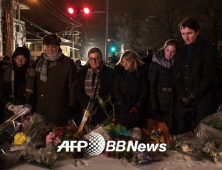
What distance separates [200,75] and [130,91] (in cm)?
103

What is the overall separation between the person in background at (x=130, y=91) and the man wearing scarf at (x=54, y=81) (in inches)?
25.0

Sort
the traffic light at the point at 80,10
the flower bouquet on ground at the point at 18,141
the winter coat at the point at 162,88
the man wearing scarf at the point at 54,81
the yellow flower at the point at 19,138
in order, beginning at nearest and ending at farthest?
the flower bouquet on ground at the point at 18,141, the yellow flower at the point at 19,138, the man wearing scarf at the point at 54,81, the winter coat at the point at 162,88, the traffic light at the point at 80,10

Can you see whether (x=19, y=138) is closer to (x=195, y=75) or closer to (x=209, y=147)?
(x=209, y=147)

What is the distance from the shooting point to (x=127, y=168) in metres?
2.10

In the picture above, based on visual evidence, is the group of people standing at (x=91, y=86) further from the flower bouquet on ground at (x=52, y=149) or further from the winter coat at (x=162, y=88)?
the flower bouquet on ground at (x=52, y=149)

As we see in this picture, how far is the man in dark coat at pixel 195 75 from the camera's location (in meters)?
3.22

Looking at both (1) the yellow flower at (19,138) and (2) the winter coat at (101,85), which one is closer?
(1) the yellow flower at (19,138)

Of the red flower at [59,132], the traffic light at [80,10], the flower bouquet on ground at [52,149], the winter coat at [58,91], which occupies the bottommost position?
the flower bouquet on ground at [52,149]

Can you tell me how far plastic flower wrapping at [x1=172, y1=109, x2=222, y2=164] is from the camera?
2.20 m

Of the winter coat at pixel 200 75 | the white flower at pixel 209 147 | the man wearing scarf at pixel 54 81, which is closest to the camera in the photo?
the white flower at pixel 209 147

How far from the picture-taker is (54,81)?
3.72 metres

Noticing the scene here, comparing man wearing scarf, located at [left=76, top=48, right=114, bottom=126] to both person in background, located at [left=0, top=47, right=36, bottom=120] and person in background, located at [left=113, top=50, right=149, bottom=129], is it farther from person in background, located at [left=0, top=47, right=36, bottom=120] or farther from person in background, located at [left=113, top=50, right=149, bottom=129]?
person in background, located at [left=0, top=47, right=36, bottom=120]

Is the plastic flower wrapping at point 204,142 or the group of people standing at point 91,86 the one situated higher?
the group of people standing at point 91,86

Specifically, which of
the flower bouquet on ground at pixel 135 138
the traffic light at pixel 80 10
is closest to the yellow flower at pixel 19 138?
the flower bouquet on ground at pixel 135 138
